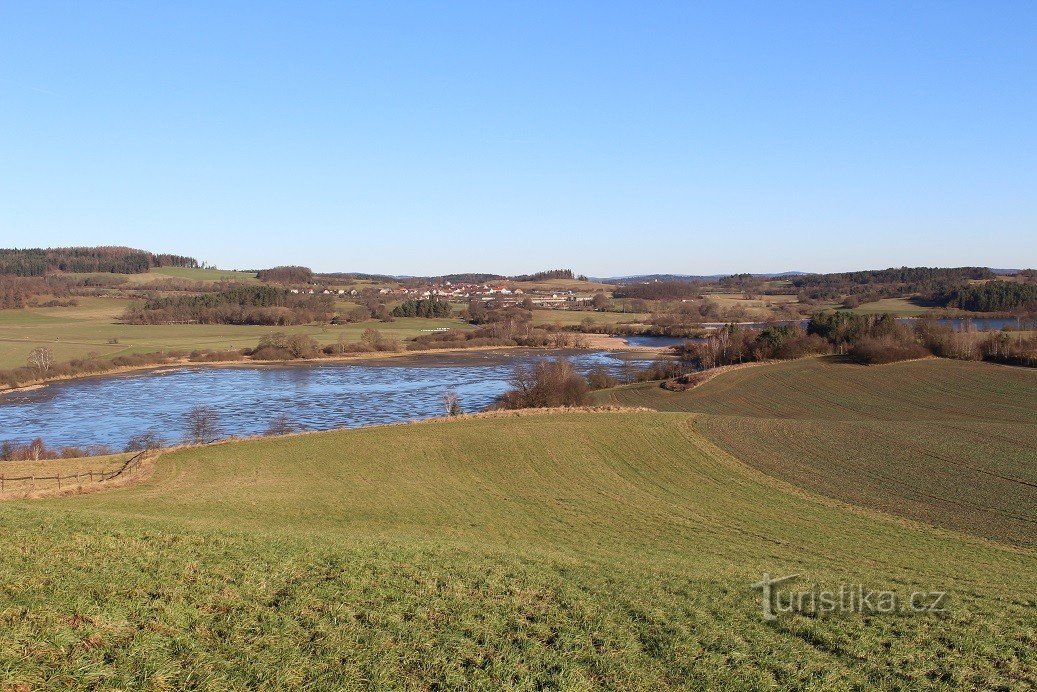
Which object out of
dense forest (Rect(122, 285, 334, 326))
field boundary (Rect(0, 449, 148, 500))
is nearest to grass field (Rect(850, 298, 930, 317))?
dense forest (Rect(122, 285, 334, 326))

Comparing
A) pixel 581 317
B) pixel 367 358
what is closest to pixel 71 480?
pixel 367 358

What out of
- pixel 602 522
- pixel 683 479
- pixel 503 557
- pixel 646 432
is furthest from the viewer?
pixel 646 432

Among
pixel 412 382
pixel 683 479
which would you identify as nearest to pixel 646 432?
pixel 683 479

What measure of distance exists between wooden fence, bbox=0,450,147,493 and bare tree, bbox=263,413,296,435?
59.2ft

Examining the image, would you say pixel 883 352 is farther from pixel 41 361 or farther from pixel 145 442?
pixel 41 361

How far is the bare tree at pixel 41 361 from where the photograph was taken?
253 ft

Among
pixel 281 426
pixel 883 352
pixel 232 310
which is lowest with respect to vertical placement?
pixel 281 426

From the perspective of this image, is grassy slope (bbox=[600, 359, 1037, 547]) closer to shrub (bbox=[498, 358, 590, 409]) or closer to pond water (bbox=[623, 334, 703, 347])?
shrub (bbox=[498, 358, 590, 409])

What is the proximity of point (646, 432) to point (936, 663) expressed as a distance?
29227 mm

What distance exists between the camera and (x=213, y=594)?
→ 1027 cm

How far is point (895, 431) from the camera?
38719 millimetres

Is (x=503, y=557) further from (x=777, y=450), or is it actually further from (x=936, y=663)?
(x=777, y=450)

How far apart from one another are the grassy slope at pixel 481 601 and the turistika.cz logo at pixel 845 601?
1.21 ft

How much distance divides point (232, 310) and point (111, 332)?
31.3 metres
